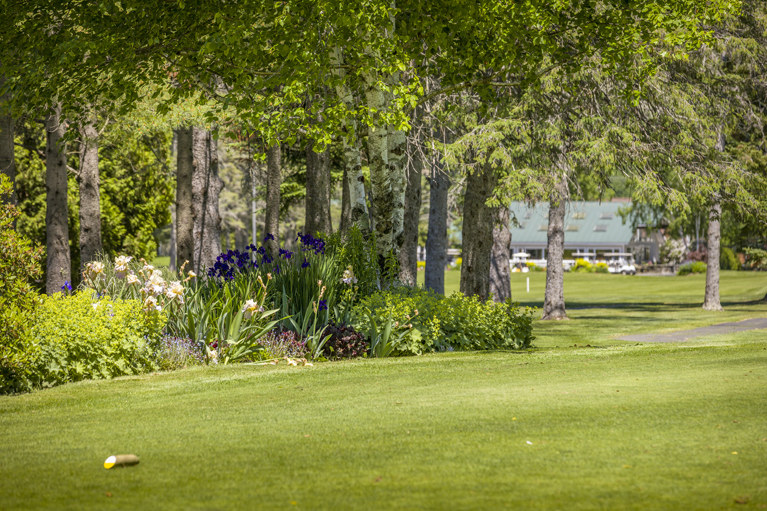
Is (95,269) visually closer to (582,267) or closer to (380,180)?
(380,180)

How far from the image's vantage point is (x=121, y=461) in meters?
5.90

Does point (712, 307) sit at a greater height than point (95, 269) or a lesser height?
lesser

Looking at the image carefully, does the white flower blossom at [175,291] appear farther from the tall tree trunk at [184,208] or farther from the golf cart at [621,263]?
the golf cart at [621,263]

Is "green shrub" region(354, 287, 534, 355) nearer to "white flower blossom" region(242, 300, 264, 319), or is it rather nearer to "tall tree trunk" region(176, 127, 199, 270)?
"white flower blossom" region(242, 300, 264, 319)

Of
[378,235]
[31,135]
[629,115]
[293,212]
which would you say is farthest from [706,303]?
[293,212]

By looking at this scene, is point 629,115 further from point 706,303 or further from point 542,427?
point 542,427

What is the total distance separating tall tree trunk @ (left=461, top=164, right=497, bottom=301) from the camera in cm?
1984

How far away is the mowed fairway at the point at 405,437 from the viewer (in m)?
5.14

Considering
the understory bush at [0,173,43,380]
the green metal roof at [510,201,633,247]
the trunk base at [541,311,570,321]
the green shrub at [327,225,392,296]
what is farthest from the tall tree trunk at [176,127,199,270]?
the green metal roof at [510,201,633,247]

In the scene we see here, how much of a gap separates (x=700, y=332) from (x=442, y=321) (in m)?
8.41

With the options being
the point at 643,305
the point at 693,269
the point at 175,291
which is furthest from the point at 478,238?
the point at 693,269

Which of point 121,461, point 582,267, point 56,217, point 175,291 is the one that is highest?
point 56,217

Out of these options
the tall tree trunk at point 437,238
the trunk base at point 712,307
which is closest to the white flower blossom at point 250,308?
the tall tree trunk at point 437,238

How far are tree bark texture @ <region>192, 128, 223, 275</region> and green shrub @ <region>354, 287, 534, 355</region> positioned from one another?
731cm
